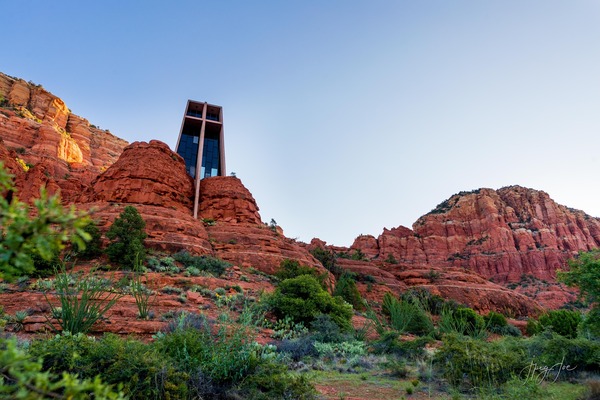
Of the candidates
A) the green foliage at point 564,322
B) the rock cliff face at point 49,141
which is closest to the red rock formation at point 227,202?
the rock cliff face at point 49,141

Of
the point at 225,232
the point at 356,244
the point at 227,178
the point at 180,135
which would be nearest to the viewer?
the point at 225,232

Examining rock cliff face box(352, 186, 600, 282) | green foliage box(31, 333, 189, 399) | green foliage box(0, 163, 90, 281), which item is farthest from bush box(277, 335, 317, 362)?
rock cliff face box(352, 186, 600, 282)

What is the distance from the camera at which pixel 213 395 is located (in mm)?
5477

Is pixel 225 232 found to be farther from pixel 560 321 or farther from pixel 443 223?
pixel 443 223

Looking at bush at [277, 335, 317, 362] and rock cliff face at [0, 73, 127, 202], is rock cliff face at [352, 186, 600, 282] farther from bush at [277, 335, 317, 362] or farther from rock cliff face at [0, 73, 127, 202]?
bush at [277, 335, 317, 362]

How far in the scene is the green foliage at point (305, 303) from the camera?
1498 cm

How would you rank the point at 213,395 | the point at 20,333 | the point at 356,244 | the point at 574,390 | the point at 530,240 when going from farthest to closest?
the point at 356,244
the point at 530,240
the point at 20,333
the point at 574,390
the point at 213,395

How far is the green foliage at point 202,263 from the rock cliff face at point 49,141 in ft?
41.6

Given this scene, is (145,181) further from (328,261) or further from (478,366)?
(478,366)

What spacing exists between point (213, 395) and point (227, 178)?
111ft

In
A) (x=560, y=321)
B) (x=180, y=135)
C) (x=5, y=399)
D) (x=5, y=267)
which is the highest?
(x=180, y=135)

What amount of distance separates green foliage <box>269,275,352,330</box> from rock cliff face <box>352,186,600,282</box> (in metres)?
49.7

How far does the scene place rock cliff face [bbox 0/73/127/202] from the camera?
33.2 metres

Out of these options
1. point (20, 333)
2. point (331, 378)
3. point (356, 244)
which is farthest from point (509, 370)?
point (356, 244)
